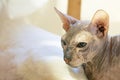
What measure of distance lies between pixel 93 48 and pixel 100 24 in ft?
0.27

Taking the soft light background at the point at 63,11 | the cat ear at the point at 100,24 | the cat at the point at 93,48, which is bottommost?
the soft light background at the point at 63,11

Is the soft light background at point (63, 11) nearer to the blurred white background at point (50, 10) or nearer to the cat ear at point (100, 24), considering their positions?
the blurred white background at point (50, 10)

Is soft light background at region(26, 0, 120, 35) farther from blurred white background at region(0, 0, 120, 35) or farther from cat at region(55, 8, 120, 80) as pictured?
cat at region(55, 8, 120, 80)

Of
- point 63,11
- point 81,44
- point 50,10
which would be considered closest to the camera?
point 81,44

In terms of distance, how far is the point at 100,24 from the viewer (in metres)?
0.94

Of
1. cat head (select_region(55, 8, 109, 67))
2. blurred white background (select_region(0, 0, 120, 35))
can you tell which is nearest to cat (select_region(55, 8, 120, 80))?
cat head (select_region(55, 8, 109, 67))

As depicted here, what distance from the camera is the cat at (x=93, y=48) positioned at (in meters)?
0.91

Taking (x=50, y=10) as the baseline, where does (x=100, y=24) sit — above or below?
above

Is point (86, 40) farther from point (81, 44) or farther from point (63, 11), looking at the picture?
point (63, 11)

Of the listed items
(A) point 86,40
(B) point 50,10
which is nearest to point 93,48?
(A) point 86,40

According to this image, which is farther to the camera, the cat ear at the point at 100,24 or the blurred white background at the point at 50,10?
the blurred white background at the point at 50,10

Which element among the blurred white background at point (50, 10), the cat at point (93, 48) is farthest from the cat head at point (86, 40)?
the blurred white background at point (50, 10)

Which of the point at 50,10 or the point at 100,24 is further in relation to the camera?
the point at 50,10

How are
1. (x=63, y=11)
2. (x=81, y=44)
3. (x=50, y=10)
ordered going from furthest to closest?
(x=63, y=11), (x=50, y=10), (x=81, y=44)
